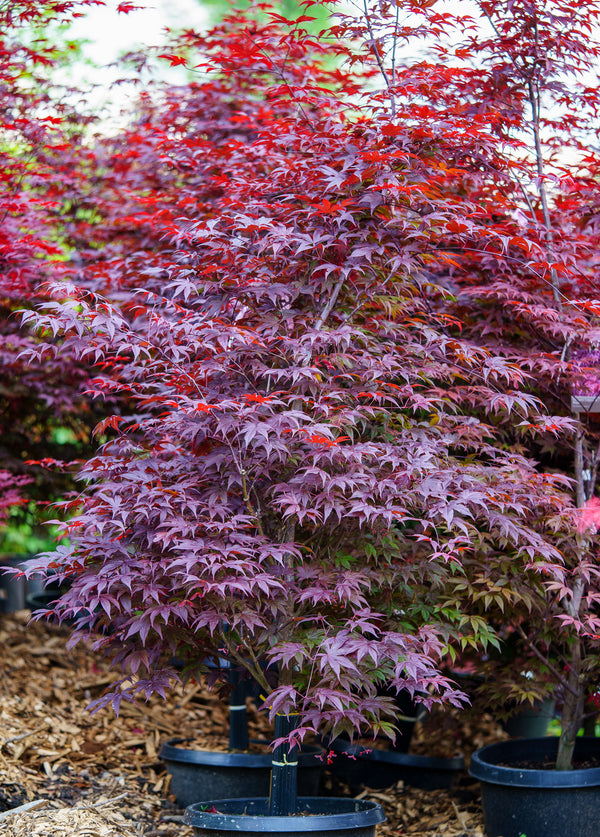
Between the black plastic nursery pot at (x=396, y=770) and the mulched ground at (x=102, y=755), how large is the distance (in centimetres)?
5

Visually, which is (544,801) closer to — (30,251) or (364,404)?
(364,404)

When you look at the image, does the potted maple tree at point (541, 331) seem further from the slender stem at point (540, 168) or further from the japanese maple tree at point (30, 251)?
the japanese maple tree at point (30, 251)

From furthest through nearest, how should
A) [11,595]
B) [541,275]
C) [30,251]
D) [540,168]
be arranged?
[11,595] < [30,251] < [540,168] < [541,275]

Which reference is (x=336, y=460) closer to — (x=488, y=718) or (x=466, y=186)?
(x=466, y=186)

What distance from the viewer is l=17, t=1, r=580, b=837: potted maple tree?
2463 mm

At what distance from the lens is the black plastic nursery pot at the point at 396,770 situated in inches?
149

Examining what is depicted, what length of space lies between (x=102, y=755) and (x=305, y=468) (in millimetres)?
2212

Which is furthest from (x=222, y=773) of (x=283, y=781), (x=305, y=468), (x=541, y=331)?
(x=541, y=331)

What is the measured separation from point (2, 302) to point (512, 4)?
2.93m

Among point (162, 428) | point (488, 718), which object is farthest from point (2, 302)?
point (488, 718)

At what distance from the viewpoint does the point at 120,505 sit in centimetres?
255

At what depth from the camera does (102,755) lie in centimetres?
380

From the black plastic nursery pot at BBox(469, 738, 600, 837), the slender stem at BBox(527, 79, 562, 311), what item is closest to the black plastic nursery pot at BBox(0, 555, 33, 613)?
the black plastic nursery pot at BBox(469, 738, 600, 837)

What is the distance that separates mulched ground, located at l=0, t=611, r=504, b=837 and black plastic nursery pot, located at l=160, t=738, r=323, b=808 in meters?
0.14
